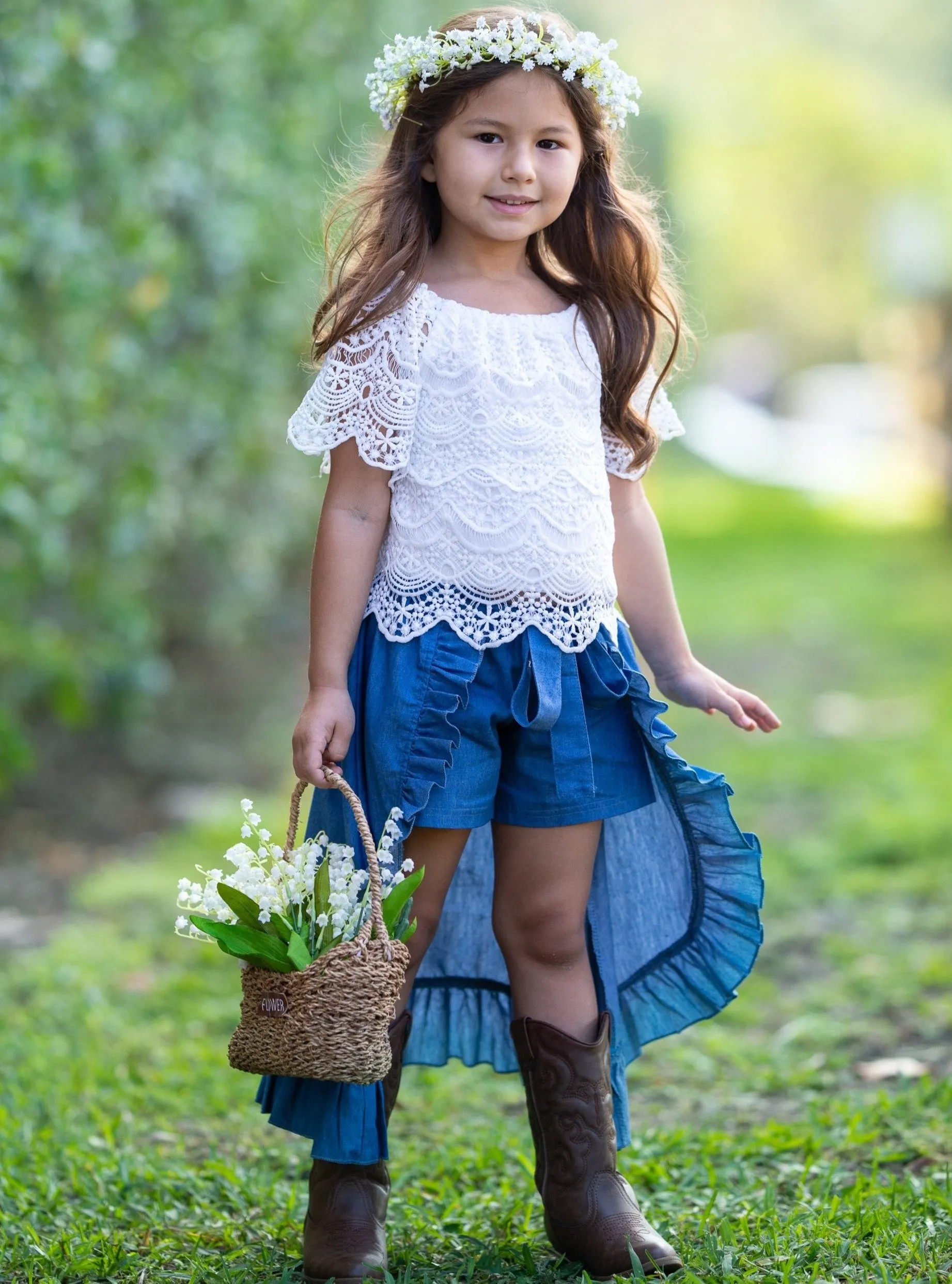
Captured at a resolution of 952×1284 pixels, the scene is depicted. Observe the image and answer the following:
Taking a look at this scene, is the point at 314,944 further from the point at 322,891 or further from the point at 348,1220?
the point at 348,1220

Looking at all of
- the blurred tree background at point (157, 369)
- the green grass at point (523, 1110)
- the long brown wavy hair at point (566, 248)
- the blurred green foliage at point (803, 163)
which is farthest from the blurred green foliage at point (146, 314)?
the blurred green foliage at point (803, 163)

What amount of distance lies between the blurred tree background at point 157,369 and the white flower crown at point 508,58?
0.88 ft

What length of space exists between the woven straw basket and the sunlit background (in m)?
0.52

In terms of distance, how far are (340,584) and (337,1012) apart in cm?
60

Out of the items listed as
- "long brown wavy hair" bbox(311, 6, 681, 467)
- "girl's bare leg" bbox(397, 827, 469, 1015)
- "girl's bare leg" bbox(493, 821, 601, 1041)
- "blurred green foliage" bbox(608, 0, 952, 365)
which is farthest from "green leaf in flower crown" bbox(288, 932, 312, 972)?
"blurred green foliage" bbox(608, 0, 952, 365)

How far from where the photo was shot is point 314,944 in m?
2.09

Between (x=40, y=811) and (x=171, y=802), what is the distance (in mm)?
447

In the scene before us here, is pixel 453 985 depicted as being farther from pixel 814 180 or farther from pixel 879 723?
pixel 814 180

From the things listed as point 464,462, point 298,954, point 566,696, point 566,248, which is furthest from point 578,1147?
point 566,248

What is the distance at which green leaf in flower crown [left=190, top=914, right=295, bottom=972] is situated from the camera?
6.63 ft

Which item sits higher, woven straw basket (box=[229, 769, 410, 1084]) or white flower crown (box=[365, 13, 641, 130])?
white flower crown (box=[365, 13, 641, 130])

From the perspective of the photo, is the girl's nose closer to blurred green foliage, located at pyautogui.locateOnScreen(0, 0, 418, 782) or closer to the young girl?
the young girl

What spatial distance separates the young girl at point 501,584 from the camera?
2.19 metres

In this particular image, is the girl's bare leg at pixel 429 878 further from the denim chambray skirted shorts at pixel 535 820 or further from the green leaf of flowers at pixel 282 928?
the green leaf of flowers at pixel 282 928
